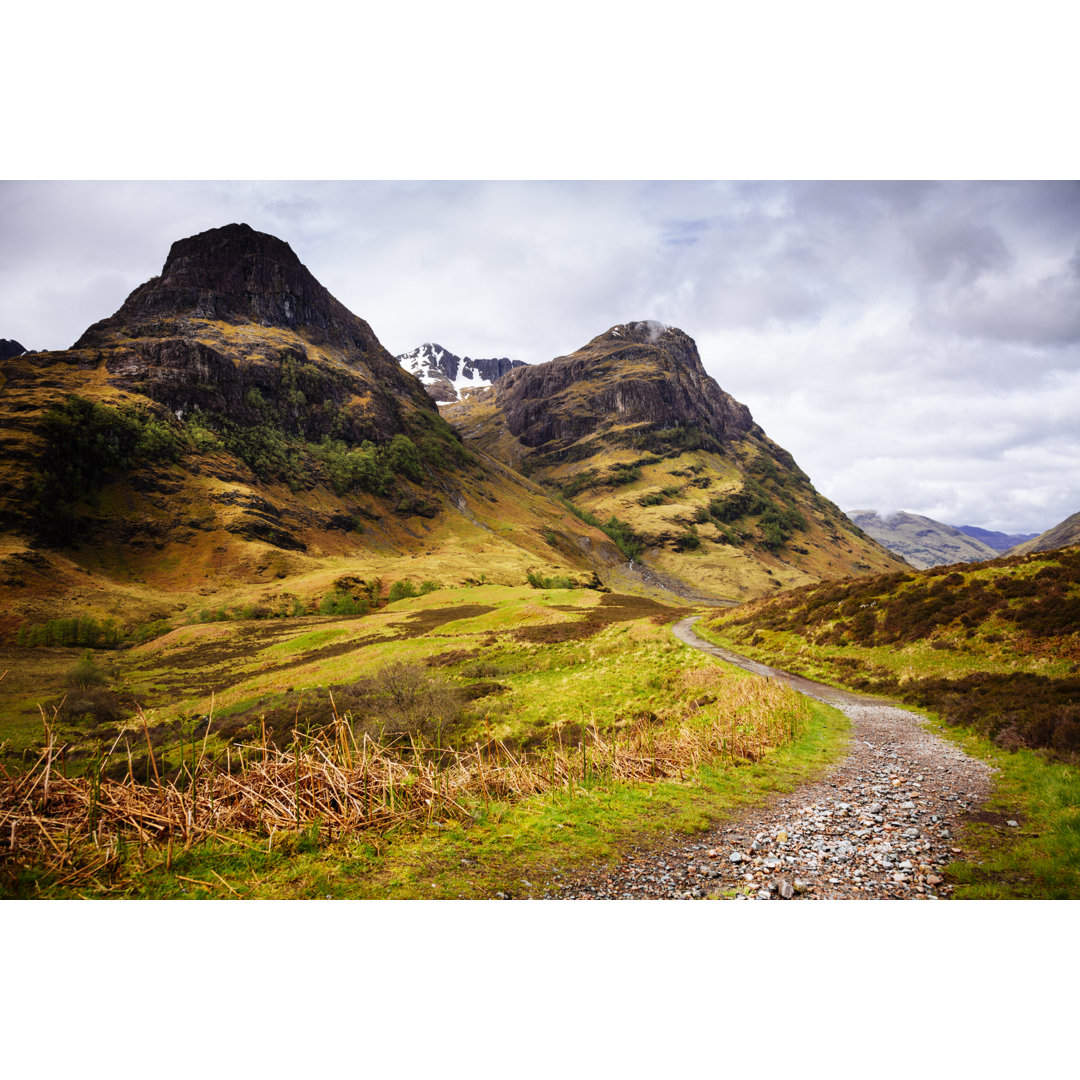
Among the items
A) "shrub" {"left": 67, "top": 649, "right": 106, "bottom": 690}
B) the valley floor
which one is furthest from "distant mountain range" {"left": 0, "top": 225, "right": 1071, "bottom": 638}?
the valley floor

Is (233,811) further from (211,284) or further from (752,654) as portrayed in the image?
(211,284)

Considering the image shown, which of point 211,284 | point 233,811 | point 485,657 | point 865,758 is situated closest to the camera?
point 233,811

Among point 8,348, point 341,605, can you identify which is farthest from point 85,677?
point 8,348

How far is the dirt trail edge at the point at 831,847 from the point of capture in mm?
6746

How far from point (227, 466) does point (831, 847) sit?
138617 millimetres

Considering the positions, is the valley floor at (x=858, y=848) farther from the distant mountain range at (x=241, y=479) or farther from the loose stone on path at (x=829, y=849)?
the distant mountain range at (x=241, y=479)

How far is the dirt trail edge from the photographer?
6.75 m

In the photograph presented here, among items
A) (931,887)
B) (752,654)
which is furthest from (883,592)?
(931,887)

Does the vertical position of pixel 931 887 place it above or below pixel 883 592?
below

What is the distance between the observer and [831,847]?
776 cm

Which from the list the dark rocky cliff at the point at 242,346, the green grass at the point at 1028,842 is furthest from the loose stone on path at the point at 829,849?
the dark rocky cliff at the point at 242,346

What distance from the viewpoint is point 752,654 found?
3528 cm

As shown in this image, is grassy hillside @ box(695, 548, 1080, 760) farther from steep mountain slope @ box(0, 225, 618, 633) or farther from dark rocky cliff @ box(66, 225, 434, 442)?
dark rocky cliff @ box(66, 225, 434, 442)

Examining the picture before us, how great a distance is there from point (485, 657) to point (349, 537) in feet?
331
